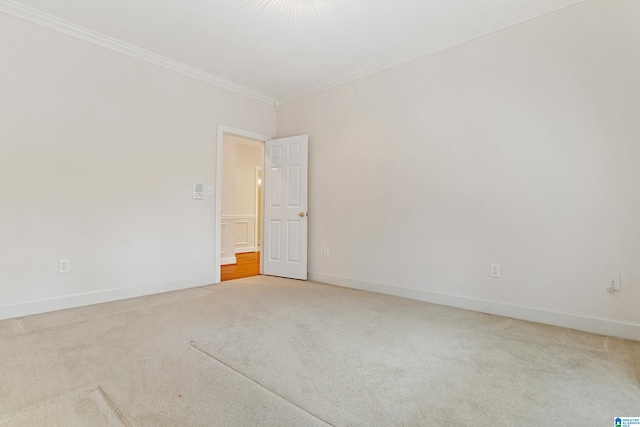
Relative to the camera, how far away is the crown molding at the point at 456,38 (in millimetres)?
2660

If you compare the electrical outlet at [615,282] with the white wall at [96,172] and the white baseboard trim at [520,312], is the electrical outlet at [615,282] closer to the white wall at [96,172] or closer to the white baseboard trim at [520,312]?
the white baseboard trim at [520,312]

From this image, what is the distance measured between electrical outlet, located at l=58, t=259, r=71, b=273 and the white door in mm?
2409

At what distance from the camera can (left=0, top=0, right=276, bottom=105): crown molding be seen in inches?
108

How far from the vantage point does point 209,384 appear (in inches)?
65.2

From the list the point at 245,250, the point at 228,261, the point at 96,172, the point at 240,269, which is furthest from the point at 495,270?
the point at 245,250

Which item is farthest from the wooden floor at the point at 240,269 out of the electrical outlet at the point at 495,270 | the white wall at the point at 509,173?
the electrical outlet at the point at 495,270

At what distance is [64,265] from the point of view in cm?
Answer: 296

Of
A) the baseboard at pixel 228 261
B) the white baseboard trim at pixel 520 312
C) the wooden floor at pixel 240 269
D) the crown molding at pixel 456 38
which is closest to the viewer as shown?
the white baseboard trim at pixel 520 312

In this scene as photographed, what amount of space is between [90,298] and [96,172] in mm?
1272

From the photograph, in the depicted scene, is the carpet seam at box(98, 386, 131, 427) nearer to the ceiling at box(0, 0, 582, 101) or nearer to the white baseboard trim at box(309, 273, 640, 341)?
the white baseboard trim at box(309, 273, 640, 341)

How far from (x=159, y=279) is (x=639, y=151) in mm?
4624

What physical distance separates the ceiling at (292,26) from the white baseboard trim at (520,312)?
2.58 m

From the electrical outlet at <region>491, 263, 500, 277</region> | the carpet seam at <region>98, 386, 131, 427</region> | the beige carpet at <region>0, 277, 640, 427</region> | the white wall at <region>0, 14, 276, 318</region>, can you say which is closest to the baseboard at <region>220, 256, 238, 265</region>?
the white wall at <region>0, 14, 276, 318</region>

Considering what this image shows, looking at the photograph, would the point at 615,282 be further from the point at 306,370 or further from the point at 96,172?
the point at 96,172
